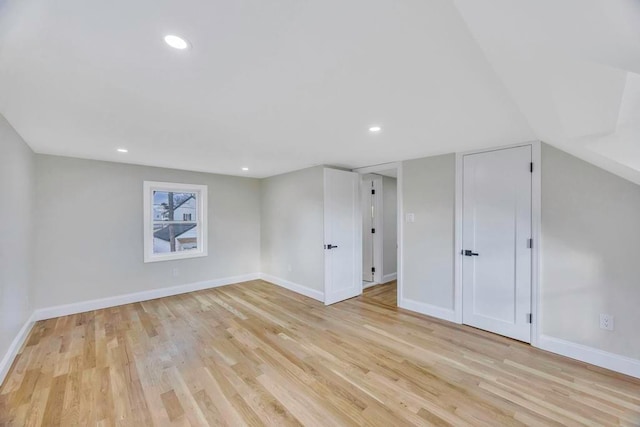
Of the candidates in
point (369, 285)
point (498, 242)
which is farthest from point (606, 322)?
point (369, 285)

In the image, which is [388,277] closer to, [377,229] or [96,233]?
[377,229]

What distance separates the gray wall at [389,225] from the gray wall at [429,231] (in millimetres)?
1574

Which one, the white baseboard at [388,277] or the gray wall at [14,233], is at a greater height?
the gray wall at [14,233]

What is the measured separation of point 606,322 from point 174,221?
226 inches

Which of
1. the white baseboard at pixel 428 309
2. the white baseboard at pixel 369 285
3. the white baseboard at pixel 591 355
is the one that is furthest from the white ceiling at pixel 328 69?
the white baseboard at pixel 369 285

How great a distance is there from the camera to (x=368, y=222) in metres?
5.30

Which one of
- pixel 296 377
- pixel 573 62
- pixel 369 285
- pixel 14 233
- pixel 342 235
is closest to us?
pixel 573 62

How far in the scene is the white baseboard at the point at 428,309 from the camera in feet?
10.7

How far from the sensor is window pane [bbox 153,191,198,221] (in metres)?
4.36

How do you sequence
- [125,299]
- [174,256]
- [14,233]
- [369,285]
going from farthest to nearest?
1. [369,285]
2. [174,256]
3. [125,299]
4. [14,233]

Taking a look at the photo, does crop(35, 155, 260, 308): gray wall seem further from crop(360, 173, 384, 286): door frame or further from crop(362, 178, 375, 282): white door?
crop(360, 173, 384, 286): door frame

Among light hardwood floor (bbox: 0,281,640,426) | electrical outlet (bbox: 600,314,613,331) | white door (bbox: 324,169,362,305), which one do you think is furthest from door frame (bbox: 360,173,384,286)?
electrical outlet (bbox: 600,314,613,331)

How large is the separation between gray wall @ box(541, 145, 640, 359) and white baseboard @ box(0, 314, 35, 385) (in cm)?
497

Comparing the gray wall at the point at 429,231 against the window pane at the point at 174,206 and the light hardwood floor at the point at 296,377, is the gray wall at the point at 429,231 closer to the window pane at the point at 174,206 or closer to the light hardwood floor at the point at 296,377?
the light hardwood floor at the point at 296,377
